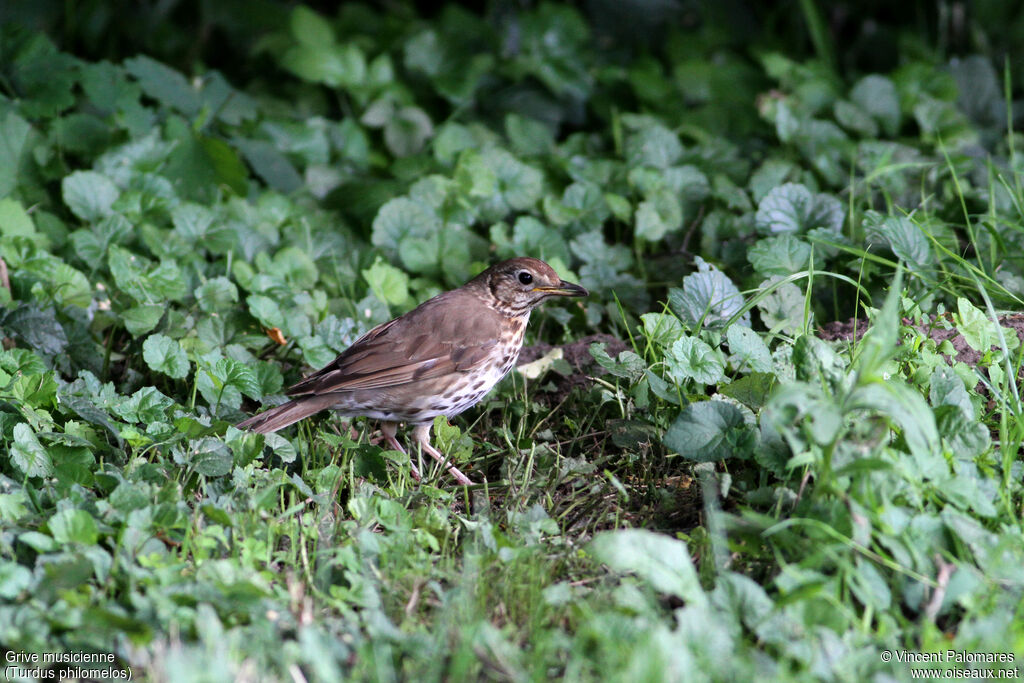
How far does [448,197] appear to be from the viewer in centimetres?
576

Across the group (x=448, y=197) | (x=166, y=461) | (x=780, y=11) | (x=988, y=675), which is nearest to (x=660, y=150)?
(x=448, y=197)

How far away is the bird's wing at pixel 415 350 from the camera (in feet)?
14.0

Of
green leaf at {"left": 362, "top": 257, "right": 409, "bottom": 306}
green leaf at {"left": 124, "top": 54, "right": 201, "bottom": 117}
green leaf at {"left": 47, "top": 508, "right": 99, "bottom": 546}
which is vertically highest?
green leaf at {"left": 124, "top": 54, "right": 201, "bottom": 117}

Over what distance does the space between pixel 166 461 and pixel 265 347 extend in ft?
4.37

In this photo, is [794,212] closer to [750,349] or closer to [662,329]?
[662,329]

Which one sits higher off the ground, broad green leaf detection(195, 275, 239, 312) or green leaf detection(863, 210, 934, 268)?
green leaf detection(863, 210, 934, 268)

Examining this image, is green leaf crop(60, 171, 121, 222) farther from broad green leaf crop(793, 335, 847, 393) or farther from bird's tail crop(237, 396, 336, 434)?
broad green leaf crop(793, 335, 847, 393)

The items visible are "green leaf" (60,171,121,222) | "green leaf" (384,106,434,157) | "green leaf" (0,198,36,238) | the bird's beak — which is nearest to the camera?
the bird's beak

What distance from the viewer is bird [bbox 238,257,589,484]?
4246 mm

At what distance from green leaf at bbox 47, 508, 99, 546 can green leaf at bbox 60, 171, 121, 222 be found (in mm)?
2728

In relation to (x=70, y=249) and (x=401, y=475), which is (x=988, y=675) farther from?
(x=70, y=249)

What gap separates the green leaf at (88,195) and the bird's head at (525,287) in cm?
220

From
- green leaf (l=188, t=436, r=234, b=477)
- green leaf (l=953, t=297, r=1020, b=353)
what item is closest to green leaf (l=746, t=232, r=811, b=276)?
green leaf (l=953, t=297, r=1020, b=353)

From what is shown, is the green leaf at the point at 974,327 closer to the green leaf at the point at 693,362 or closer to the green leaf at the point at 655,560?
the green leaf at the point at 693,362
